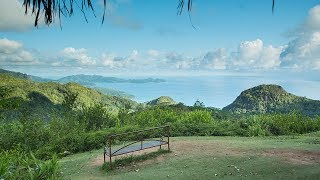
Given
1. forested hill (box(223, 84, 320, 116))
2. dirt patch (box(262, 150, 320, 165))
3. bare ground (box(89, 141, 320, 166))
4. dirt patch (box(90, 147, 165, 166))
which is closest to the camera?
dirt patch (box(262, 150, 320, 165))

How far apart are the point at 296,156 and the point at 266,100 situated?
126 metres

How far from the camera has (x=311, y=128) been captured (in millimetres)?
24219

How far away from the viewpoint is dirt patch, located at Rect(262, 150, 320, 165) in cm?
1255

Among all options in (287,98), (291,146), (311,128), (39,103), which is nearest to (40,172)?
(291,146)

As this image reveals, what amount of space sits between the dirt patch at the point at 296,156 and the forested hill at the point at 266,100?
10913 cm

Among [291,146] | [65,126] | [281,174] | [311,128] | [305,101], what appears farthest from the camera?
[305,101]

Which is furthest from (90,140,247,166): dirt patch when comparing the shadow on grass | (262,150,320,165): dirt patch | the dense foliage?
the dense foliage

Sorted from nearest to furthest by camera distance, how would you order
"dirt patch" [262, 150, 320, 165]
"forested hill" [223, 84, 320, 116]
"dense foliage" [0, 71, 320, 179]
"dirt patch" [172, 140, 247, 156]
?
"dirt patch" [262, 150, 320, 165]
"dirt patch" [172, 140, 247, 156]
"dense foliage" [0, 71, 320, 179]
"forested hill" [223, 84, 320, 116]

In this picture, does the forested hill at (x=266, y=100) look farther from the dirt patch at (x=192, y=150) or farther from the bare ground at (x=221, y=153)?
the bare ground at (x=221, y=153)

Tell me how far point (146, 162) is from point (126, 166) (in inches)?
27.7

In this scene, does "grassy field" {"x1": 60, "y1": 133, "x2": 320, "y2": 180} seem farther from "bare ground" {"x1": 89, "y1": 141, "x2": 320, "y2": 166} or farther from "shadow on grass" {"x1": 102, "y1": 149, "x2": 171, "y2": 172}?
"shadow on grass" {"x1": 102, "y1": 149, "x2": 171, "y2": 172}

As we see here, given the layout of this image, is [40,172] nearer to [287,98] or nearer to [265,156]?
[265,156]

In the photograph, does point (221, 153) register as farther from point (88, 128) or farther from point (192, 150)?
point (88, 128)

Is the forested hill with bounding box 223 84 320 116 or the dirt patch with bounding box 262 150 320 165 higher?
the dirt patch with bounding box 262 150 320 165
